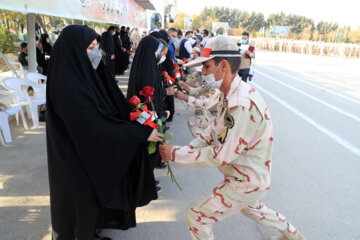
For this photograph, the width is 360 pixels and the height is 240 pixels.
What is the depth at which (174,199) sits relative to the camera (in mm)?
3416

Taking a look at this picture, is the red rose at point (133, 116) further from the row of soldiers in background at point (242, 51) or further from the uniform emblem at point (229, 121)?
the row of soldiers in background at point (242, 51)

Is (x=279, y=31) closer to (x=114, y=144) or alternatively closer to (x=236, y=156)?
(x=236, y=156)

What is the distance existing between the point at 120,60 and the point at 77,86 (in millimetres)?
11101

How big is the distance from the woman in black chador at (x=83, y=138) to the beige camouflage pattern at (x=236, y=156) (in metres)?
0.50

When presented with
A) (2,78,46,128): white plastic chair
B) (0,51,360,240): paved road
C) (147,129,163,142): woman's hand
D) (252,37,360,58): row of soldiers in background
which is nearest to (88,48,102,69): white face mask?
(147,129,163,142): woman's hand

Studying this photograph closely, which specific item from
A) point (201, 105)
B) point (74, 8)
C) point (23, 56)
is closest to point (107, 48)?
point (23, 56)

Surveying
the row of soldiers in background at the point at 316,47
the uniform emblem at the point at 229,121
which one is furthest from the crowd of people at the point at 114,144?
the row of soldiers in background at the point at 316,47

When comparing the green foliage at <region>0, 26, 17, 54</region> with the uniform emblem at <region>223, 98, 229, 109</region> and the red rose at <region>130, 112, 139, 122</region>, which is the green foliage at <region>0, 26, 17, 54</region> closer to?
the red rose at <region>130, 112, 139, 122</region>

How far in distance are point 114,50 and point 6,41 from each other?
4600 mm

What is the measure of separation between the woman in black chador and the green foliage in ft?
37.1

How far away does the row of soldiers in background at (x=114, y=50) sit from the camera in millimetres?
9781

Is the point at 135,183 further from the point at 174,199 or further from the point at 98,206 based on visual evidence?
the point at 174,199

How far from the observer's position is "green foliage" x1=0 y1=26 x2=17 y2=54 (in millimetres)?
10823

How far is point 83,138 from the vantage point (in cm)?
187
